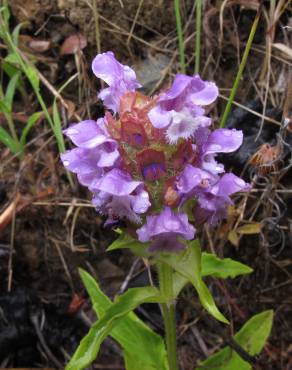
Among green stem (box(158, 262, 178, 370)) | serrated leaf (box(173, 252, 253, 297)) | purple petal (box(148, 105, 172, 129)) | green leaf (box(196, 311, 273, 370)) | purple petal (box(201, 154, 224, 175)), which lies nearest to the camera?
purple petal (box(148, 105, 172, 129))

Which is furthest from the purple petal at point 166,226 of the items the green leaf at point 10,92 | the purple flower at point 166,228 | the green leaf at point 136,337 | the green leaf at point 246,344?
the green leaf at point 10,92

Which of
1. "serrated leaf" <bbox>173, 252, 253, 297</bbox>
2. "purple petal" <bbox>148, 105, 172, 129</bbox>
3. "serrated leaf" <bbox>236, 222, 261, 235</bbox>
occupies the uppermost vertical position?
"purple petal" <bbox>148, 105, 172, 129</bbox>

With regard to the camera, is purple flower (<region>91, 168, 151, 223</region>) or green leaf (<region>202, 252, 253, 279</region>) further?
green leaf (<region>202, 252, 253, 279</region>)

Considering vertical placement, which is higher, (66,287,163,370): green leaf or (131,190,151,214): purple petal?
(131,190,151,214): purple petal

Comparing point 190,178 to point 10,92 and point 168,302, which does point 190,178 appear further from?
point 10,92

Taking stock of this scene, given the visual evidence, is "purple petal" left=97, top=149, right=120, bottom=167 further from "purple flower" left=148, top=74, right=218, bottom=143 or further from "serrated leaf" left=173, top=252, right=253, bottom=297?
"serrated leaf" left=173, top=252, right=253, bottom=297

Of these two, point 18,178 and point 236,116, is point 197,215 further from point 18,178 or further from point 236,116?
point 18,178

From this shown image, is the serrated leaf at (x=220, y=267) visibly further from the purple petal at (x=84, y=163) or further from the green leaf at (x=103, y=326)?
the purple petal at (x=84, y=163)

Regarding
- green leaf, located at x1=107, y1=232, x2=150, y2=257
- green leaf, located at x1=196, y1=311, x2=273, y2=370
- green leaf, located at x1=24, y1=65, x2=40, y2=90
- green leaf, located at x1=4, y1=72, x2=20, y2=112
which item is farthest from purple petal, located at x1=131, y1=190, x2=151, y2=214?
green leaf, located at x1=4, y1=72, x2=20, y2=112

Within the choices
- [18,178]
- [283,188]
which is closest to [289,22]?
[283,188]
